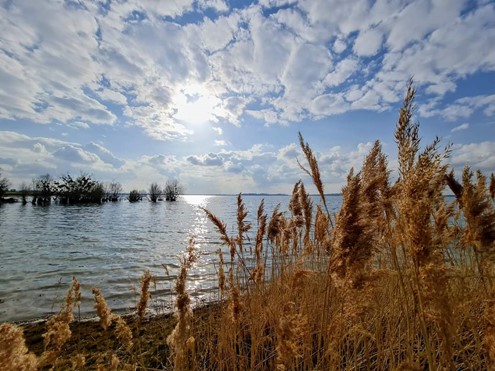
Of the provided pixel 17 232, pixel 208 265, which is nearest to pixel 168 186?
pixel 17 232

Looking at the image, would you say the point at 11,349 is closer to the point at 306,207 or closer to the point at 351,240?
the point at 351,240

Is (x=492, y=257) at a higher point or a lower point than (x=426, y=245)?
lower

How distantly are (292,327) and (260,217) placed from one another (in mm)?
3077

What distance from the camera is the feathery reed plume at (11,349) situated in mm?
1207

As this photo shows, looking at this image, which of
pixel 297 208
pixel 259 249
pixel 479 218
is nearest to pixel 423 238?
pixel 479 218

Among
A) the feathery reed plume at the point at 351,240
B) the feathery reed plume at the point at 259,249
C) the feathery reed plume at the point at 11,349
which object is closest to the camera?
the feathery reed plume at the point at 11,349

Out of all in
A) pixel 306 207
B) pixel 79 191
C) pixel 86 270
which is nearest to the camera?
pixel 306 207

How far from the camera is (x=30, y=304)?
303 inches

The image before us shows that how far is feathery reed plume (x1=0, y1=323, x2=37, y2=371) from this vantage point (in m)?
1.21

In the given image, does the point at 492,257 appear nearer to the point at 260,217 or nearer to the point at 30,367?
the point at 30,367

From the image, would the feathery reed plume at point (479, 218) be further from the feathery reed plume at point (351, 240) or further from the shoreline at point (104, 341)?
the shoreline at point (104, 341)

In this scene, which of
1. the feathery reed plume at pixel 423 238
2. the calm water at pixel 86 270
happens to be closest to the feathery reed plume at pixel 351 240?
the feathery reed plume at pixel 423 238

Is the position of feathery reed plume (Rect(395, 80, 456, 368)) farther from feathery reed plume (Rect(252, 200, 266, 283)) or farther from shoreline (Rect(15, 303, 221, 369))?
shoreline (Rect(15, 303, 221, 369))

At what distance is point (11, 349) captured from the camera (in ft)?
4.00
